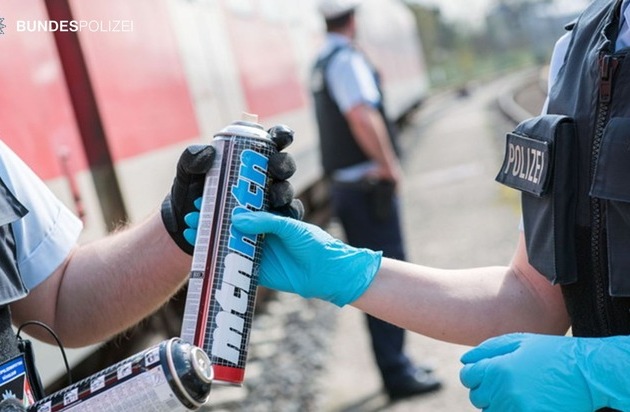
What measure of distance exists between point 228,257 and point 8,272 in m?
0.52

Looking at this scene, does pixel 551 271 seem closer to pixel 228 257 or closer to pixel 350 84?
pixel 228 257

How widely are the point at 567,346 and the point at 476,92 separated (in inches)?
1320

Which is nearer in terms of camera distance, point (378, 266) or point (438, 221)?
point (378, 266)

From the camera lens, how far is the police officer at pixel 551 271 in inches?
61.2

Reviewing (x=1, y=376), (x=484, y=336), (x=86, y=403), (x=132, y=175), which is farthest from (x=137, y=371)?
(x=132, y=175)

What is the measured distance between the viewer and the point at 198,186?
185 cm

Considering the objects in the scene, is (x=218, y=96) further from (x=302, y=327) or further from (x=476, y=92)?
(x=476, y=92)

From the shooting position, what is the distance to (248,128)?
1692mm

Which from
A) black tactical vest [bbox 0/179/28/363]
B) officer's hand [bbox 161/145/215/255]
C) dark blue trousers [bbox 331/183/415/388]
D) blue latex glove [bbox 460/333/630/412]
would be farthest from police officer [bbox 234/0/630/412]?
dark blue trousers [bbox 331/183/415/388]

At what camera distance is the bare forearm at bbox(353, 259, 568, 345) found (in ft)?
6.25

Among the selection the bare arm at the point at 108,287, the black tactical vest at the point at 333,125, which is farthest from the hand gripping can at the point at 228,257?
the black tactical vest at the point at 333,125

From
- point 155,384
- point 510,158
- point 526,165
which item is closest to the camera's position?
point 155,384

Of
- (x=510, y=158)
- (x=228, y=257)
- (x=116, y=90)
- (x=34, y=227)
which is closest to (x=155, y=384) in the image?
(x=228, y=257)

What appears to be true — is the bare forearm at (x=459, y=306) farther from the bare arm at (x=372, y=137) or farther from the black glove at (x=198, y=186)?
the bare arm at (x=372, y=137)
